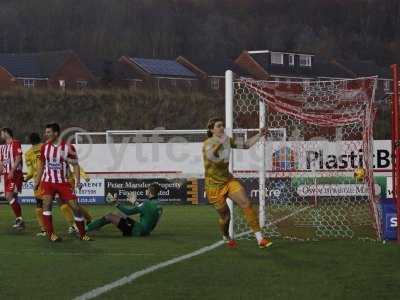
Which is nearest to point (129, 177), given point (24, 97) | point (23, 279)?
point (23, 279)

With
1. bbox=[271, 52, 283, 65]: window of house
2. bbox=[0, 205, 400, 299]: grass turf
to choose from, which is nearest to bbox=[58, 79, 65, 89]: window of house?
bbox=[271, 52, 283, 65]: window of house

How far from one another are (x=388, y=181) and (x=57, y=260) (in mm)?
16942

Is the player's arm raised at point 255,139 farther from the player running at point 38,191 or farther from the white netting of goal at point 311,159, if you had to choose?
the player running at point 38,191

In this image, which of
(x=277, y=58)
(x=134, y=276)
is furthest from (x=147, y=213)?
(x=277, y=58)

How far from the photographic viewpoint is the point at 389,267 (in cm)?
1117

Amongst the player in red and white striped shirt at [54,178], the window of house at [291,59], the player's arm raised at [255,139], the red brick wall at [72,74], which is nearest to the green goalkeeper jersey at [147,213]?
the player in red and white striped shirt at [54,178]

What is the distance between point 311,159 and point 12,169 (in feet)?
40.1

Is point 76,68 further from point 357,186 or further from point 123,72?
point 357,186

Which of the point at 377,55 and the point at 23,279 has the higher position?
the point at 377,55

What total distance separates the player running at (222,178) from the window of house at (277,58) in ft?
303

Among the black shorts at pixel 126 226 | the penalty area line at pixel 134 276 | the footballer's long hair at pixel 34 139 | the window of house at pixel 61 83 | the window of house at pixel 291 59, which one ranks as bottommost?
the penalty area line at pixel 134 276

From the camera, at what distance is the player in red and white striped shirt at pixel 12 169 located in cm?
1756

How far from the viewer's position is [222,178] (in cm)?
1384

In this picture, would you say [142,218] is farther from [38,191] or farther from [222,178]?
[222,178]
